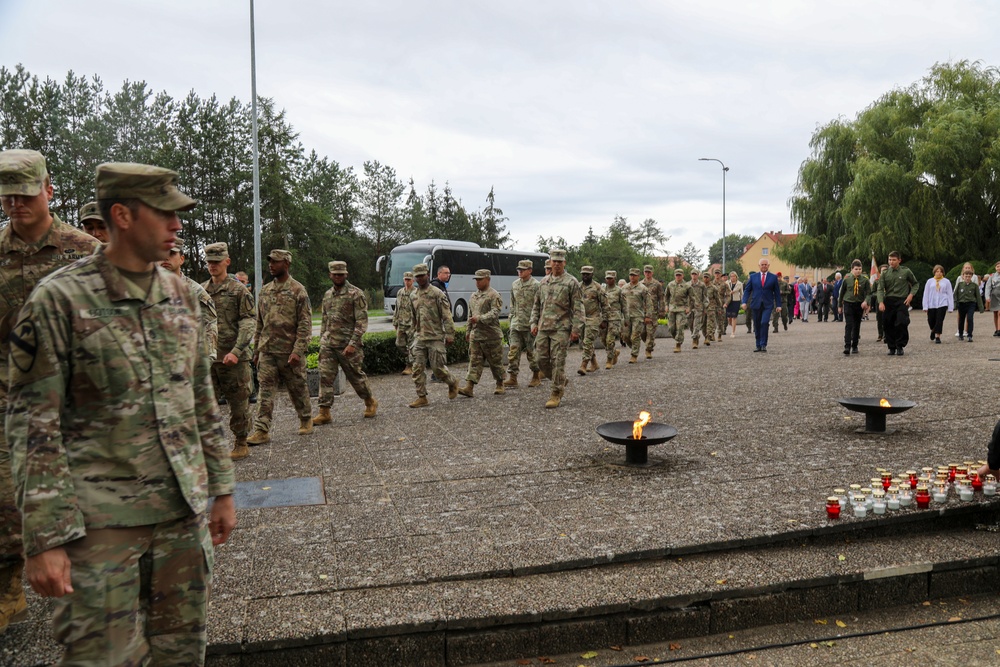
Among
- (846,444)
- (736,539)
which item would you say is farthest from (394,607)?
(846,444)

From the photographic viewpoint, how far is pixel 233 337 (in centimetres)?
737

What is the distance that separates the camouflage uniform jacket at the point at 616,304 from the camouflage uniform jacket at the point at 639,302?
0.17 meters

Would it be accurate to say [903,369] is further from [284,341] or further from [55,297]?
[55,297]

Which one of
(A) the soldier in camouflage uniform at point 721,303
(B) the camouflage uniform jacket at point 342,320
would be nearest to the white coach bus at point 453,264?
(A) the soldier in camouflage uniform at point 721,303

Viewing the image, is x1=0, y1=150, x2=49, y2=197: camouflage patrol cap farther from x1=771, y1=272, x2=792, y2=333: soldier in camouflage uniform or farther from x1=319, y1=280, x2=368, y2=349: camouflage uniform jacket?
x1=771, y1=272, x2=792, y2=333: soldier in camouflage uniform

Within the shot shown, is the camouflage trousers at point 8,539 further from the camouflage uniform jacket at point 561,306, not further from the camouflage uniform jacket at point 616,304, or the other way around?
the camouflage uniform jacket at point 616,304

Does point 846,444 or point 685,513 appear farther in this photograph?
point 846,444

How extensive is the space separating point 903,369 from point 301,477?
10084 mm

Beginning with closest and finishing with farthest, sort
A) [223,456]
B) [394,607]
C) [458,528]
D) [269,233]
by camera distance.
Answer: [223,456] < [394,607] < [458,528] < [269,233]

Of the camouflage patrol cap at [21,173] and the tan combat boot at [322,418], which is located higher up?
the camouflage patrol cap at [21,173]

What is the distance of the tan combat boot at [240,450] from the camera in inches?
282

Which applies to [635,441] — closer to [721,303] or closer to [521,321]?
[521,321]

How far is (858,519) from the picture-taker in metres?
4.69

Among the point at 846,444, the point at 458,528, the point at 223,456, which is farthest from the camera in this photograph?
the point at 846,444
